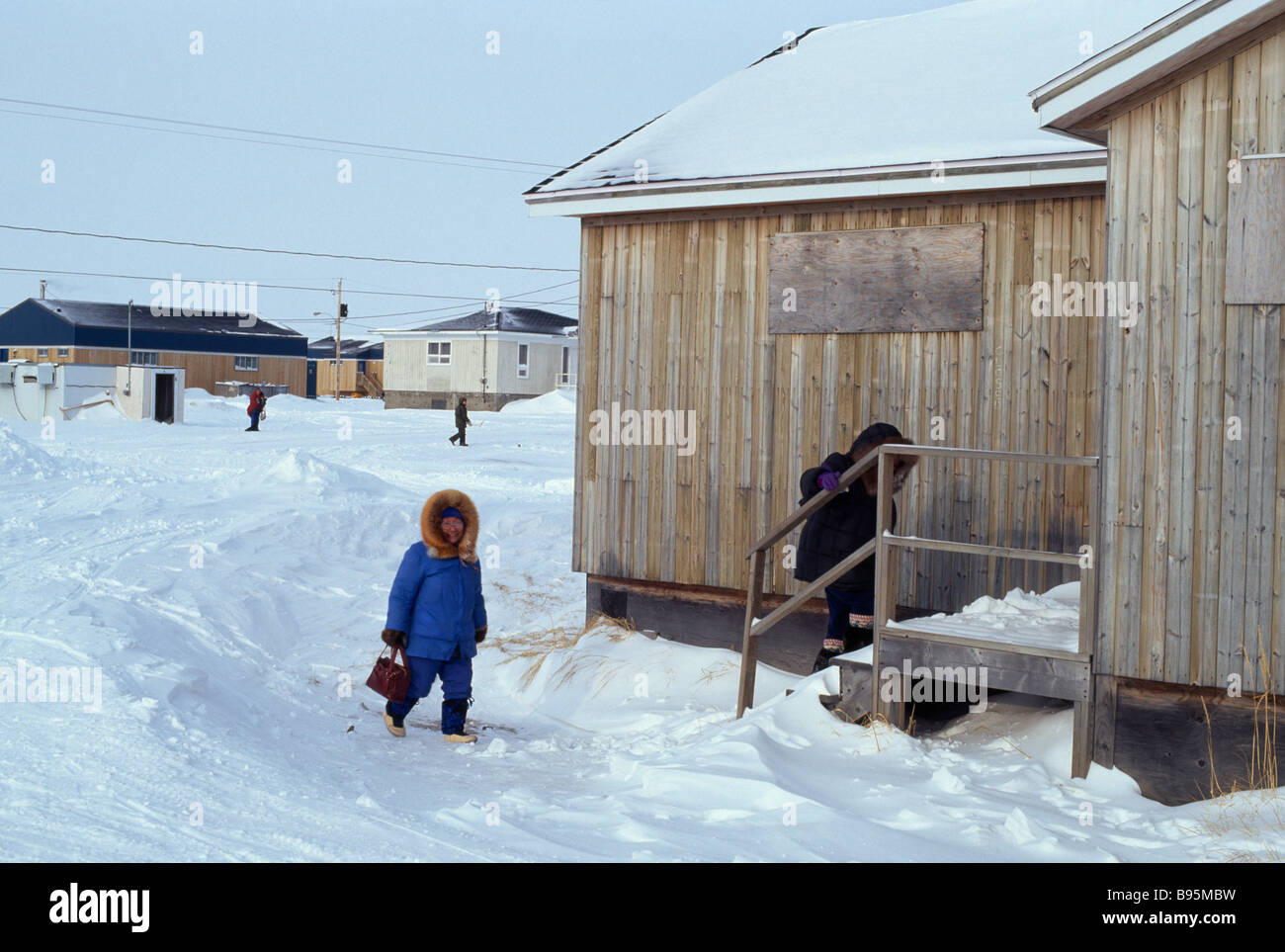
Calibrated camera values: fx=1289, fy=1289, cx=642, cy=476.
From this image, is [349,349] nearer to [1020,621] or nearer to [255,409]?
[255,409]

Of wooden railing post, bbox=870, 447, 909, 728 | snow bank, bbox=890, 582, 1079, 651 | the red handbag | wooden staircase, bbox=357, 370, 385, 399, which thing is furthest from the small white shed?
wooden staircase, bbox=357, 370, 385, 399

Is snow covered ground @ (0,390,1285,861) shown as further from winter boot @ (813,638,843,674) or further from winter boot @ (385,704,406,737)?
winter boot @ (813,638,843,674)

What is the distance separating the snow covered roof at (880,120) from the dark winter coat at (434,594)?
11.2 ft

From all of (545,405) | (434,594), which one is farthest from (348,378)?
(434,594)

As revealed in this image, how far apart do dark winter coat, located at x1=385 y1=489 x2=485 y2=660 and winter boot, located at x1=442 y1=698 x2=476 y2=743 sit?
11.8 inches

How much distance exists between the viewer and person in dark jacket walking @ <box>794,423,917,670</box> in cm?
829

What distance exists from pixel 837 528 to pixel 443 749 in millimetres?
2905

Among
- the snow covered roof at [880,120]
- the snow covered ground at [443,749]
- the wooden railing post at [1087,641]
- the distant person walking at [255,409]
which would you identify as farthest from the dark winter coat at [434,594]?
the distant person walking at [255,409]

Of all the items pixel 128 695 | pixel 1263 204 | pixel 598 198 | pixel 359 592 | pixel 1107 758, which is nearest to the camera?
pixel 1263 204

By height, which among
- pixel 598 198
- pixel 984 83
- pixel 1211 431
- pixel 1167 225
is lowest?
pixel 1211 431
